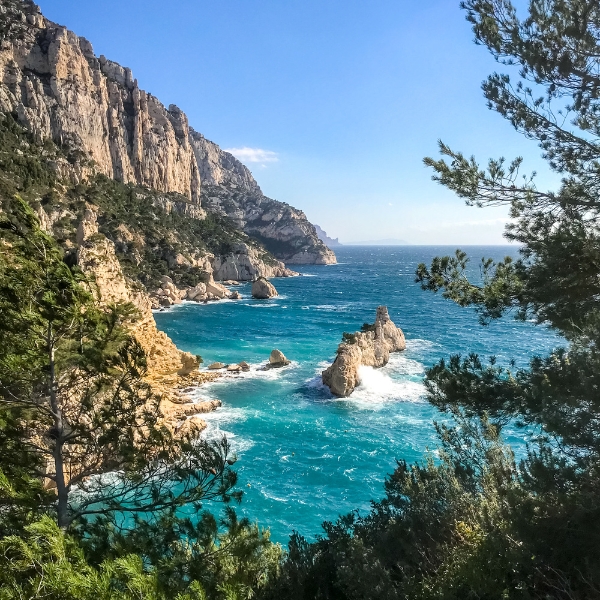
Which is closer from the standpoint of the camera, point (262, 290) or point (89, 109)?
point (262, 290)

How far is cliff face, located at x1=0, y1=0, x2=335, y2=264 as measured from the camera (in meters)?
65.1

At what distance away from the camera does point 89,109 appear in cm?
8156

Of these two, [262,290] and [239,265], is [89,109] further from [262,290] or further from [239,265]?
[262,290]

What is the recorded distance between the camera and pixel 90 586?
391cm

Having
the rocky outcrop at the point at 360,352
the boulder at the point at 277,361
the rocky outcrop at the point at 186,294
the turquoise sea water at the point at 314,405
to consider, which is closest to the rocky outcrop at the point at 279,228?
the rocky outcrop at the point at 186,294

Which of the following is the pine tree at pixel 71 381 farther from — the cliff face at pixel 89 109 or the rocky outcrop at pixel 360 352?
the cliff face at pixel 89 109

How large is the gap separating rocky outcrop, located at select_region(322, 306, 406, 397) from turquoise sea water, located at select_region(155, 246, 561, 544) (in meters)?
0.78

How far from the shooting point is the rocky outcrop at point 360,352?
2745 centimetres

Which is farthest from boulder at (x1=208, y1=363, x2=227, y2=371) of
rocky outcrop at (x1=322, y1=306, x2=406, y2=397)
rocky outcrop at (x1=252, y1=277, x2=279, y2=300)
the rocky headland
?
rocky outcrop at (x1=252, y1=277, x2=279, y2=300)

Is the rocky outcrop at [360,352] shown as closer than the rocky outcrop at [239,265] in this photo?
Yes

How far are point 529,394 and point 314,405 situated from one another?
20.7 m

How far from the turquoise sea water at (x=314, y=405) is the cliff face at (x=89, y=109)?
37017 millimetres

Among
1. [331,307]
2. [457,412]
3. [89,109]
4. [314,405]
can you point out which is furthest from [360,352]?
[89,109]

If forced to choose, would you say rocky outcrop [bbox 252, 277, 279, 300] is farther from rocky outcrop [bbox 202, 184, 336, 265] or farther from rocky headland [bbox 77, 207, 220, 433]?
rocky outcrop [bbox 202, 184, 336, 265]
